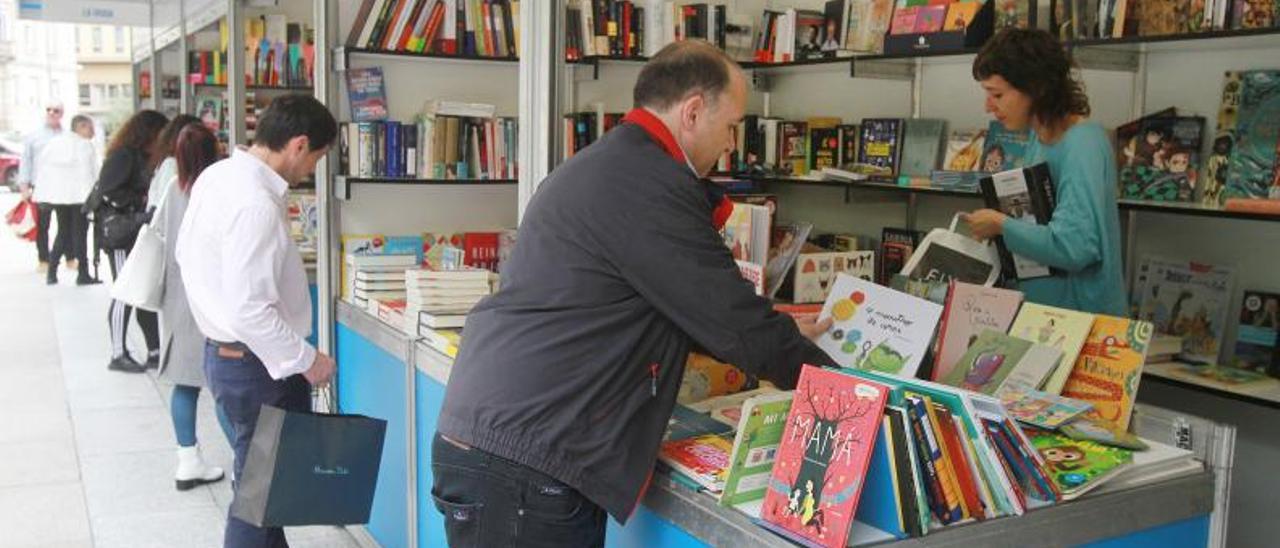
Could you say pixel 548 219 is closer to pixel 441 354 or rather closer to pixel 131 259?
pixel 441 354

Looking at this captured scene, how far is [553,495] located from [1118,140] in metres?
3.03

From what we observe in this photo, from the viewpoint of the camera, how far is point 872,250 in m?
4.59

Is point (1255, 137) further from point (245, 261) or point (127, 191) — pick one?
point (127, 191)

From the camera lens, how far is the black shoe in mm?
7039

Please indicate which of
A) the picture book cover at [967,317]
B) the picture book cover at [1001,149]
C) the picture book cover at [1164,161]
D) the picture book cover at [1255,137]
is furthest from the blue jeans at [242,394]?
the picture book cover at [1255,137]

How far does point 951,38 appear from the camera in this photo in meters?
4.53

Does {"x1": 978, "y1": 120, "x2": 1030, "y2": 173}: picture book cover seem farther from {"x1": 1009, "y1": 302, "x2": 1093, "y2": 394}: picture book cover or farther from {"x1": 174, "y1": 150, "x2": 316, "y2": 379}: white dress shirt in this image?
{"x1": 174, "y1": 150, "x2": 316, "y2": 379}: white dress shirt

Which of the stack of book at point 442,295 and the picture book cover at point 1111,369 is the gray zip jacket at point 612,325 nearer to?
the picture book cover at point 1111,369

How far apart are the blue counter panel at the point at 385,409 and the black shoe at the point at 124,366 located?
10.9 feet

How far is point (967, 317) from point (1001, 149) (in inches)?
93.4

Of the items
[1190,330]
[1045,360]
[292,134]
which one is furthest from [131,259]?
[1190,330]

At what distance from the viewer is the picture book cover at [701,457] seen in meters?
2.01

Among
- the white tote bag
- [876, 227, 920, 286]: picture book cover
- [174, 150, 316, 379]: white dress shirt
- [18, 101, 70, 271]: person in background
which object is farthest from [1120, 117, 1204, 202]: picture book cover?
[18, 101, 70, 271]: person in background

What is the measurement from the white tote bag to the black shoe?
105 inches
